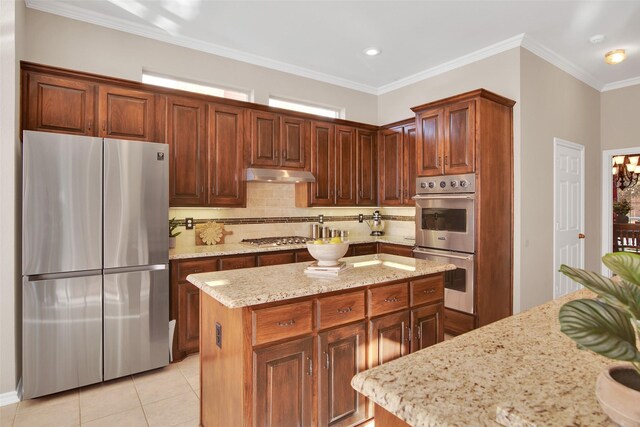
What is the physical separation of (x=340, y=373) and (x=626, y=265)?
63.5 inches

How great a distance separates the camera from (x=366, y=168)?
5.12m

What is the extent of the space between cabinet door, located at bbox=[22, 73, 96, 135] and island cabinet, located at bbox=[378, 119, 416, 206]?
3504mm

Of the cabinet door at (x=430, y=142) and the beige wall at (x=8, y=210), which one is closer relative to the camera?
the beige wall at (x=8, y=210)

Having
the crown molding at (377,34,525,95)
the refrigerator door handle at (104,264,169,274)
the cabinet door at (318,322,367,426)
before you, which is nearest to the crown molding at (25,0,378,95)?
the crown molding at (377,34,525,95)

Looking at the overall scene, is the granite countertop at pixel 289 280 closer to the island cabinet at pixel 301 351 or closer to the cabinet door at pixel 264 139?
the island cabinet at pixel 301 351

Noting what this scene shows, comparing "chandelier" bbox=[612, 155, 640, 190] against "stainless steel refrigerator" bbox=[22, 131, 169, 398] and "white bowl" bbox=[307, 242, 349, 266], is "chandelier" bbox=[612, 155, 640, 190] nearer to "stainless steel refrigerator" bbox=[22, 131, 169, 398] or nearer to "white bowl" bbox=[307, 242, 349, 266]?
"white bowl" bbox=[307, 242, 349, 266]

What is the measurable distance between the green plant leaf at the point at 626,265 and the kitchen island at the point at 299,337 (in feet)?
4.35

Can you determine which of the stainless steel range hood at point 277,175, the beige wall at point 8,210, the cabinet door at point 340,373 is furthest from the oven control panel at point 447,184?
the beige wall at point 8,210

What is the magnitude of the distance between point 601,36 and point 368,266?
3686mm

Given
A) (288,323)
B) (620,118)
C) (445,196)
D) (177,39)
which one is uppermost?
(177,39)

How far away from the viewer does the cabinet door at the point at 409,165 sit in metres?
4.73

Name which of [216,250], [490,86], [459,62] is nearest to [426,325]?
[216,250]

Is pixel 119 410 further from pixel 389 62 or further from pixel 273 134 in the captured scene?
pixel 389 62

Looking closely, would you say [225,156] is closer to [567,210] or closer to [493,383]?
[493,383]
